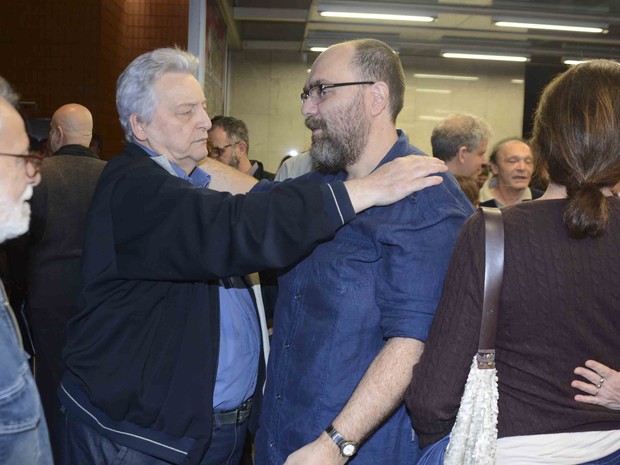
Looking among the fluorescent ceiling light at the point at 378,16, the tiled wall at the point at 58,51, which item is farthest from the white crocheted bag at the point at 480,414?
the fluorescent ceiling light at the point at 378,16

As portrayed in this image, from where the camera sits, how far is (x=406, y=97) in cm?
970

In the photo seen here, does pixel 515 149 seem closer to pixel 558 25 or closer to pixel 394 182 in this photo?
pixel 394 182

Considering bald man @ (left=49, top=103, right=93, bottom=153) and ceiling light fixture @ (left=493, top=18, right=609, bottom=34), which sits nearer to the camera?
bald man @ (left=49, top=103, right=93, bottom=153)

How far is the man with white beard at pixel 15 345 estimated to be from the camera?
4.23ft

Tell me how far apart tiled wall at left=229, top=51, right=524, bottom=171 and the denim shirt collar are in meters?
7.23

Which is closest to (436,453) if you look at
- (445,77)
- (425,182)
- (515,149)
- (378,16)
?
(425,182)

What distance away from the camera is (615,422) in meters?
1.48

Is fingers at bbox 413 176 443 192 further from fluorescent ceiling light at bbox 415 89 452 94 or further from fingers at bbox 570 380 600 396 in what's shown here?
fluorescent ceiling light at bbox 415 89 452 94

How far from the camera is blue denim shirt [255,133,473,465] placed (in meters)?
1.69

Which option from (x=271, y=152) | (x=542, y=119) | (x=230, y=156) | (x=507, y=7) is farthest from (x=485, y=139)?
(x=271, y=152)

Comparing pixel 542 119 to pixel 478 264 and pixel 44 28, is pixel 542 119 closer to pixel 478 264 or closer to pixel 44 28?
pixel 478 264

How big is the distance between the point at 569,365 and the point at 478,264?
0.28m

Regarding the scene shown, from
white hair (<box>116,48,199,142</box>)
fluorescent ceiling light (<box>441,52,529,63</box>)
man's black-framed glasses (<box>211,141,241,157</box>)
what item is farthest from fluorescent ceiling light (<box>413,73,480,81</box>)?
white hair (<box>116,48,199,142</box>)

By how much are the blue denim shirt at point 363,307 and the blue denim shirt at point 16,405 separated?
0.68m
